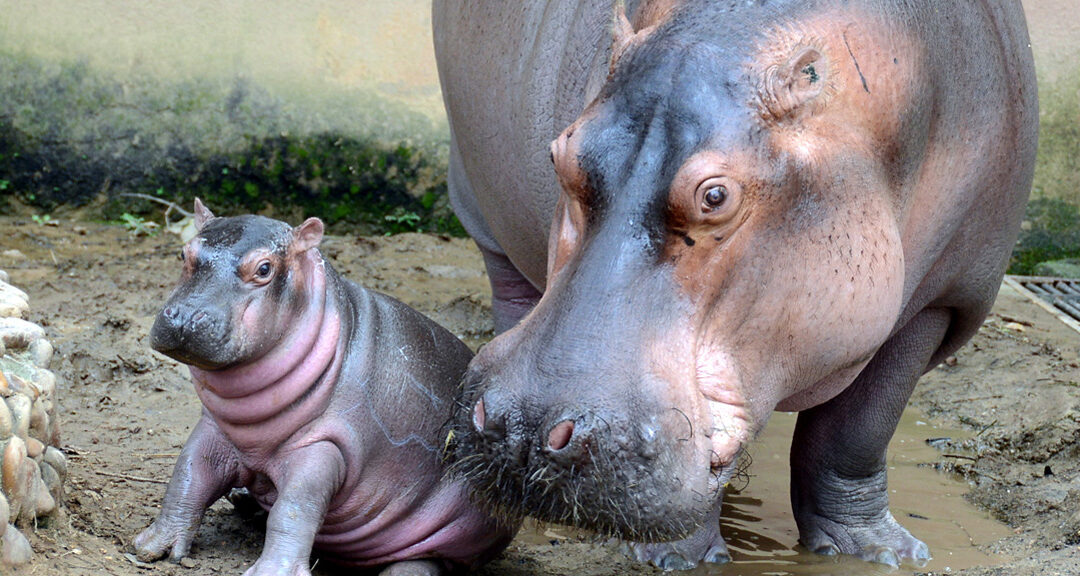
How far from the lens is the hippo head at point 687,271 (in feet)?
7.43

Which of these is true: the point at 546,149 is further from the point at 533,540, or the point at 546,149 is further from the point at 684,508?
the point at 684,508

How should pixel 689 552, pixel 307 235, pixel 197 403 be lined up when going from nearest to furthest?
pixel 307 235 < pixel 689 552 < pixel 197 403

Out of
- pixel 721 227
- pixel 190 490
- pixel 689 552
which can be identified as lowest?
pixel 190 490

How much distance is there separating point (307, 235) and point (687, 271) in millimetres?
1056

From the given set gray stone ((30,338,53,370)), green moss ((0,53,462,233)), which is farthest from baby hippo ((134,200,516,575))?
green moss ((0,53,462,233))

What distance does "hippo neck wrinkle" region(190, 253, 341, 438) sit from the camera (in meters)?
2.92

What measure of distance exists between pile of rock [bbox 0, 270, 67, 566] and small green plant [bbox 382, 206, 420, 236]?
148 inches

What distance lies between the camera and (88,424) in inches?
154

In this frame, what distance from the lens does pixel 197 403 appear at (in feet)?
14.0

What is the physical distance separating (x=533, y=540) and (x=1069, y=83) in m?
4.63

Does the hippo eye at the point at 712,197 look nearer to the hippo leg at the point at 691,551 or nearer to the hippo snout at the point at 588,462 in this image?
the hippo snout at the point at 588,462

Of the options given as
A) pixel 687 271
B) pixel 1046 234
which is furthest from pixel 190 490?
pixel 1046 234

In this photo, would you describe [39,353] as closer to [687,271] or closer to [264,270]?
[264,270]

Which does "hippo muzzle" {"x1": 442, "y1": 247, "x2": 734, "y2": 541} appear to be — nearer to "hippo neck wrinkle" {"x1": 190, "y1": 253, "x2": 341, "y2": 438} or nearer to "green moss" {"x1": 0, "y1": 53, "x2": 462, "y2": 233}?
"hippo neck wrinkle" {"x1": 190, "y1": 253, "x2": 341, "y2": 438}
